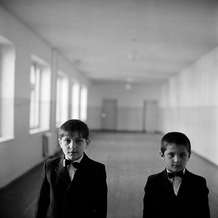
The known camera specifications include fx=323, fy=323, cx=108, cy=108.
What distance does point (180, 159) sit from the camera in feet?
6.10

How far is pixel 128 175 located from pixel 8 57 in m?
3.11

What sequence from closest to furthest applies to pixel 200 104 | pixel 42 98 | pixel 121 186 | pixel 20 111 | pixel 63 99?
pixel 121 186, pixel 20 111, pixel 42 98, pixel 200 104, pixel 63 99

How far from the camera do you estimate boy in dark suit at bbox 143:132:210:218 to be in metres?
1.83

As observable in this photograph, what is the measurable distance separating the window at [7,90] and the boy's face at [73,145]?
3920 millimetres

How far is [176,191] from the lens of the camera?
1.86m

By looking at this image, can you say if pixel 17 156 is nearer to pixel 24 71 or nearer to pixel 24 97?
pixel 24 97

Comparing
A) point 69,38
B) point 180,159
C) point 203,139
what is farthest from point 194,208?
point 203,139

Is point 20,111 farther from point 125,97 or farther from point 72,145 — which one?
point 125,97

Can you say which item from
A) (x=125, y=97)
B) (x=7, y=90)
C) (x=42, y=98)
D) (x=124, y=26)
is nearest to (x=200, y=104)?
(x=124, y=26)

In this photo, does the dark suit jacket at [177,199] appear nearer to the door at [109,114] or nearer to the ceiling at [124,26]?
the ceiling at [124,26]

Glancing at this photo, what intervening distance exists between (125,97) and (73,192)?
1748cm

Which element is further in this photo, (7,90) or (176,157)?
(7,90)

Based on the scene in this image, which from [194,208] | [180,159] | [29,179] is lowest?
[29,179]

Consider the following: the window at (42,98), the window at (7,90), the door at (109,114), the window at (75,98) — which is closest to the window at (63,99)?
the window at (75,98)
